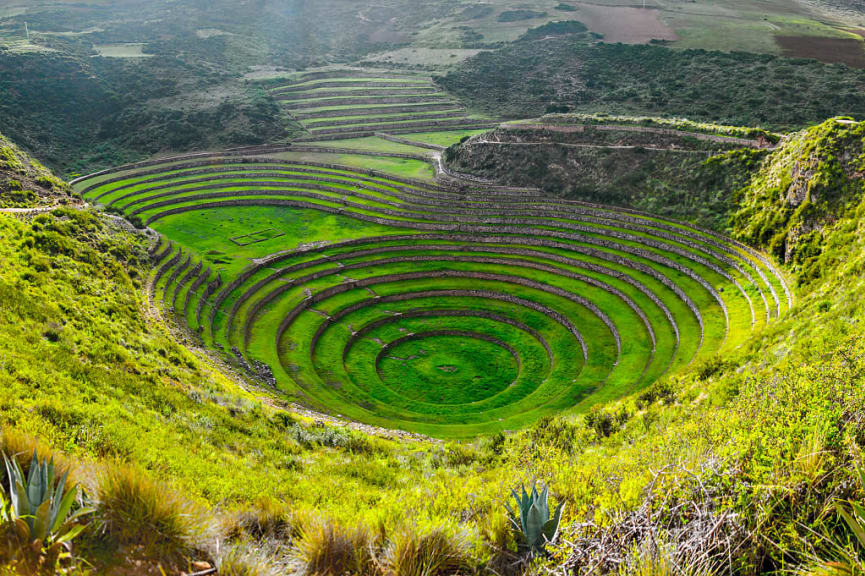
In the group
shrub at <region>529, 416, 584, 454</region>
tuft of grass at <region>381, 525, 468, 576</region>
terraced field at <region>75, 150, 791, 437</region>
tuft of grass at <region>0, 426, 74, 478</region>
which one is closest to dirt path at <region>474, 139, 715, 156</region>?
terraced field at <region>75, 150, 791, 437</region>

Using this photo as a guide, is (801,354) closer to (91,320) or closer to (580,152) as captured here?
(91,320)

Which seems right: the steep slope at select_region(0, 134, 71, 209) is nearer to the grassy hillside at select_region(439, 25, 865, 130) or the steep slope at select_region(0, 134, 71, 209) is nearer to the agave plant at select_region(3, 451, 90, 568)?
the agave plant at select_region(3, 451, 90, 568)

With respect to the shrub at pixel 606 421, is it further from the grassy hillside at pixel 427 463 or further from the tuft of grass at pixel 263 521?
the tuft of grass at pixel 263 521

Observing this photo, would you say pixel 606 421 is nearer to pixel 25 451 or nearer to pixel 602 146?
pixel 25 451

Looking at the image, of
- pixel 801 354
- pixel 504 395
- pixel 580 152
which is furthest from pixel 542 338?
pixel 580 152

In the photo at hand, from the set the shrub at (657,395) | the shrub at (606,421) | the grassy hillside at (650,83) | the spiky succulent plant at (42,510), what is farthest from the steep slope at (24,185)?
the grassy hillside at (650,83)

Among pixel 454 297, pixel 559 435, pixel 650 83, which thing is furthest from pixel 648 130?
pixel 559 435

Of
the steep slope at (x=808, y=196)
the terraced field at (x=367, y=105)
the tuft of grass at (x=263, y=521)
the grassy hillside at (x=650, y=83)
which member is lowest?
the tuft of grass at (x=263, y=521)
